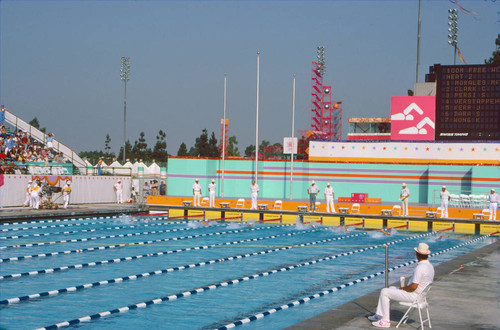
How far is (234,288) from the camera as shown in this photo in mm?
14352

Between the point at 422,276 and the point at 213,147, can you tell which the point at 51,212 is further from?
the point at 213,147

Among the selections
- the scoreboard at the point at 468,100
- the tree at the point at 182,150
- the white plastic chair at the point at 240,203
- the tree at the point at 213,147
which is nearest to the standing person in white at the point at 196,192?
the white plastic chair at the point at 240,203

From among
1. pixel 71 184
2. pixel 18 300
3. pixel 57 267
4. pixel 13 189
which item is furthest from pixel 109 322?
pixel 71 184

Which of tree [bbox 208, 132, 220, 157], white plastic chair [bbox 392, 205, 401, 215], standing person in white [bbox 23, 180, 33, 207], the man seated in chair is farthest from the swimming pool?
tree [bbox 208, 132, 220, 157]

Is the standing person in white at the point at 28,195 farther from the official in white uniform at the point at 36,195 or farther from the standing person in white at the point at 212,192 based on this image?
the standing person in white at the point at 212,192

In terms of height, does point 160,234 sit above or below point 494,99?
below

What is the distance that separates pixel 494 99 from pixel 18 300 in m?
26.8

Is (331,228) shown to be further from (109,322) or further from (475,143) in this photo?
(109,322)

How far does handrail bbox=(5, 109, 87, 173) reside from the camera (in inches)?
1682

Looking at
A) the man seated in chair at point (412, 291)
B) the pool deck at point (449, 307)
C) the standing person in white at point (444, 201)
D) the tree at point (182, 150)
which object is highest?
the tree at point (182, 150)

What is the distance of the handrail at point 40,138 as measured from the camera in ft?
140

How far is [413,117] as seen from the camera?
39844 mm

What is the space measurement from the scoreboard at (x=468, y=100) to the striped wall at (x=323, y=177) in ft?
14.5

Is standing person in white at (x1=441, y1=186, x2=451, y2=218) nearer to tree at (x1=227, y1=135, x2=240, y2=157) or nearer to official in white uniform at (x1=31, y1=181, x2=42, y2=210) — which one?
official in white uniform at (x1=31, y1=181, x2=42, y2=210)
